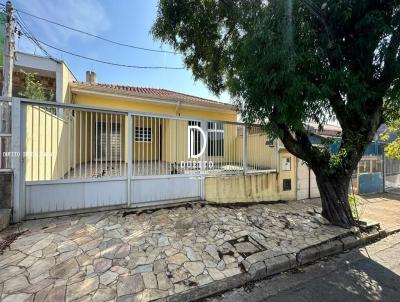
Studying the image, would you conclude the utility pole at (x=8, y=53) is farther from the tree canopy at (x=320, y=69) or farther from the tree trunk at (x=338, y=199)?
the tree trunk at (x=338, y=199)

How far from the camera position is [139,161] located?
18.8ft

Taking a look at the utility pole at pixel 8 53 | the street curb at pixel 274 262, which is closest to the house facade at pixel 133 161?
the utility pole at pixel 8 53

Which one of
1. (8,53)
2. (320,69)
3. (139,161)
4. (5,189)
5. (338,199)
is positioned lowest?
(338,199)

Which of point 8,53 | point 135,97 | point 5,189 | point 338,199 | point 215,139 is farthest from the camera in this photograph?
point 135,97

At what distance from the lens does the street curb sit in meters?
2.87

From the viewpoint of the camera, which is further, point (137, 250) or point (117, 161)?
point (117, 161)

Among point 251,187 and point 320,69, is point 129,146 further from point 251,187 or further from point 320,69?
point 320,69

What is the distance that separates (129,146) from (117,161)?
869mm

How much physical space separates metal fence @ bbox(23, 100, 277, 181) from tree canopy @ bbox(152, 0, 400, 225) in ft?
3.90

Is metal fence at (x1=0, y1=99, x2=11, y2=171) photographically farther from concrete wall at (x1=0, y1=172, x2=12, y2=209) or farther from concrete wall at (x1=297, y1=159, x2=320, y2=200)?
concrete wall at (x1=297, y1=159, x2=320, y2=200)

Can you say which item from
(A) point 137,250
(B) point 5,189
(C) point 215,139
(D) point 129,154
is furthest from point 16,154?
(C) point 215,139

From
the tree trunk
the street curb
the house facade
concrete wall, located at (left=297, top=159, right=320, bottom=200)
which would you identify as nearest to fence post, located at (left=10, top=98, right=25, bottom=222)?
the house facade

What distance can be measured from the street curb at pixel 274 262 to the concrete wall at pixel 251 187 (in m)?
2.35

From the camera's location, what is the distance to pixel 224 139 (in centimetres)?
633
